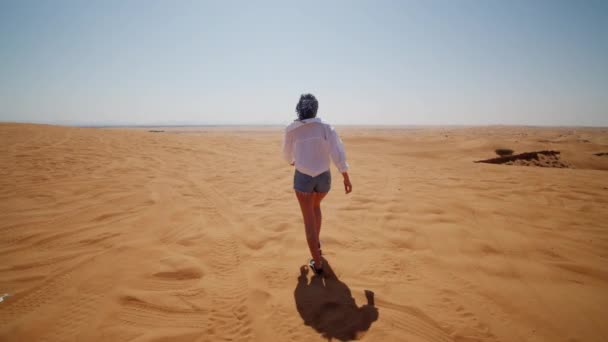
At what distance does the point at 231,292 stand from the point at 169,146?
9525 millimetres

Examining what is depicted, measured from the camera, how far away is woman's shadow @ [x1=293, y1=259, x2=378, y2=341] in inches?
81.1

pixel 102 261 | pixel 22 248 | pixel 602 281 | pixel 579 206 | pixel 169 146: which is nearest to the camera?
pixel 602 281

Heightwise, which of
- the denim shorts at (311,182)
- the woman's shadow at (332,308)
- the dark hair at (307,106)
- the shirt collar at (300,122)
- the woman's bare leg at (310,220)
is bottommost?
the woman's shadow at (332,308)

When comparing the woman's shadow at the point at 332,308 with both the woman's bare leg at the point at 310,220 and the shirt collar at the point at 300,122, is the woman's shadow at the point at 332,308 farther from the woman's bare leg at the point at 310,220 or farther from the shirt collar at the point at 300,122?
the shirt collar at the point at 300,122

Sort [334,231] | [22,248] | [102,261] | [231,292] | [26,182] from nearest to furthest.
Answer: [231,292] < [102,261] < [22,248] < [334,231] < [26,182]

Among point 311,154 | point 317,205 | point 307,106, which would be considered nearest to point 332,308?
point 317,205

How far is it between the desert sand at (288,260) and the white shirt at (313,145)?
3.83 ft

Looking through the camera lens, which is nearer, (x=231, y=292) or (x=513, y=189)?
(x=231, y=292)

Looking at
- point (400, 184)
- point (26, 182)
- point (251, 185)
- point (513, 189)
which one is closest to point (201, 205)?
point (251, 185)

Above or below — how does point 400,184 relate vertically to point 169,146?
below

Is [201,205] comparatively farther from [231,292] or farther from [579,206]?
[579,206]

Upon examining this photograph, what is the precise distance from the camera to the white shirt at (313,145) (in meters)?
2.62

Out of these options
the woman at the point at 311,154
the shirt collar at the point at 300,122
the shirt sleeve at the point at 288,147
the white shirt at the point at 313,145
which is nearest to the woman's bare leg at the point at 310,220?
the woman at the point at 311,154

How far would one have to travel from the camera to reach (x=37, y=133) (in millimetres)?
10836
